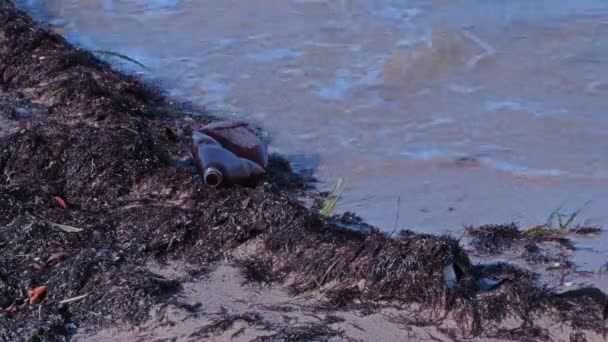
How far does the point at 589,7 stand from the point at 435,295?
4200 millimetres

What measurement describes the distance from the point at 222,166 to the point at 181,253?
26.7 inches

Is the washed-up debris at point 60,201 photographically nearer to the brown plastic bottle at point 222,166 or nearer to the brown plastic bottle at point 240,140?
the brown plastic bottle at point 222,166

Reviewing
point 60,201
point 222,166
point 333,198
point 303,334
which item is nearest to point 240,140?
point 222,166

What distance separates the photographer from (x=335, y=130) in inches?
202

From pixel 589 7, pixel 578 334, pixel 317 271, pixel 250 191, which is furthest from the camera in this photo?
pixel 589 7

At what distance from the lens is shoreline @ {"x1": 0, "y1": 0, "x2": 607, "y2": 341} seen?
3184 millimetres

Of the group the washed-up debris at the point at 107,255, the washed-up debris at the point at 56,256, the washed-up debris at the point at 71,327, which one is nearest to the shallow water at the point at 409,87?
the washed-up debris at the point at 107,255

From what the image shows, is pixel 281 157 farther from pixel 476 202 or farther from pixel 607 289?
pixel 607 289

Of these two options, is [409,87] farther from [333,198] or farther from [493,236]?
[493,236]

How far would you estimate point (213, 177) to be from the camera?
4238 millimetres

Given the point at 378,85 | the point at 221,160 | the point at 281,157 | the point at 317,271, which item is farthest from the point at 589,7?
the point at 317,271

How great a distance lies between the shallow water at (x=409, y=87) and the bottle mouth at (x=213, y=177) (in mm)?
539

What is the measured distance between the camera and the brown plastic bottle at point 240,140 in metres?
4.48

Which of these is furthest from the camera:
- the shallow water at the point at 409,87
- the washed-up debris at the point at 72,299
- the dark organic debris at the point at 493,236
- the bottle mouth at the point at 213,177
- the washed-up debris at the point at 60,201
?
the shallow water at the point at 409,87
